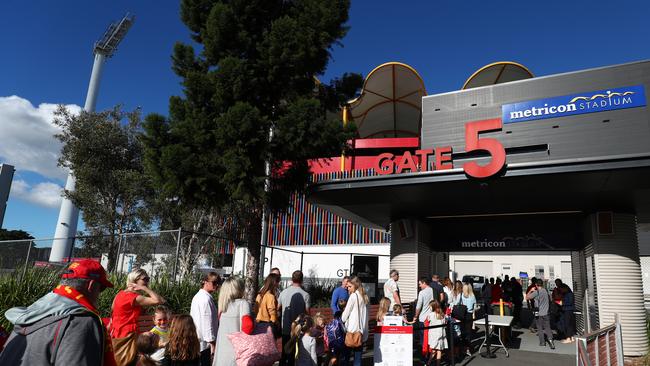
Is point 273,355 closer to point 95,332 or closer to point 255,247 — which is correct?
point 95,332

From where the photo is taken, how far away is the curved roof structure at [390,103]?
1225 inches

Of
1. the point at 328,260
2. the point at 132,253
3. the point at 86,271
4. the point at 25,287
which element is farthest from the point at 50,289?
the point at 328,260

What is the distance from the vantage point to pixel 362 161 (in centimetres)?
3294

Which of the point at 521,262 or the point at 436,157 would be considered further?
the point at 521,262

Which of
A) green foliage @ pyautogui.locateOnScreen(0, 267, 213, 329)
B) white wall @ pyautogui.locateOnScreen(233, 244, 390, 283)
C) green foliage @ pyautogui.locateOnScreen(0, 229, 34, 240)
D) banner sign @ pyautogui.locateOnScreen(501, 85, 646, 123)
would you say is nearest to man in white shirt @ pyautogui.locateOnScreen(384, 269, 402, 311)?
green foliage @ pyautogui.locateOnScreen(0, 267, 213, 329)

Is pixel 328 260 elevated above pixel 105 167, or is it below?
below

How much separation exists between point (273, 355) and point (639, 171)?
778cm

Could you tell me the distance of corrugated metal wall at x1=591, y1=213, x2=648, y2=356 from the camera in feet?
36.5

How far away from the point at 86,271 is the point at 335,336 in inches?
200

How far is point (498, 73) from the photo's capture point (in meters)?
28.5

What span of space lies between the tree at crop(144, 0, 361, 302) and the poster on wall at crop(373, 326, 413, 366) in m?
3.83

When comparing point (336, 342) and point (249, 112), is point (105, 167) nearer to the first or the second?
point (249, 112)

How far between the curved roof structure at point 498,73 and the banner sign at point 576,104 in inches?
637

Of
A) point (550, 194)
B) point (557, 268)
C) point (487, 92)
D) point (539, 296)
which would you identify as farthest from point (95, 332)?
point (557, 268)
